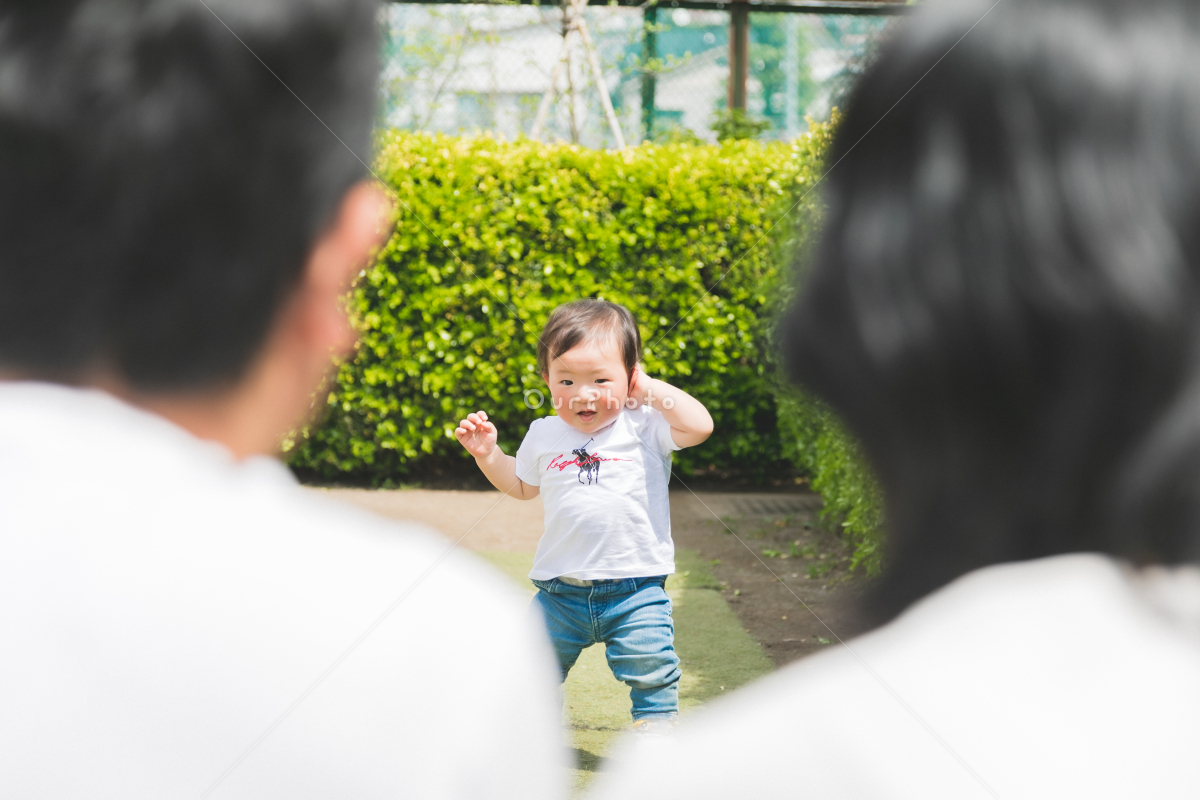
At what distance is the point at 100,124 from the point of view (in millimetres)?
756

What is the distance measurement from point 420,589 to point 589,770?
87.0 inches

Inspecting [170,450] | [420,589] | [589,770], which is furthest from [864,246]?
[589,770]

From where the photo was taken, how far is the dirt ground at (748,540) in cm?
430

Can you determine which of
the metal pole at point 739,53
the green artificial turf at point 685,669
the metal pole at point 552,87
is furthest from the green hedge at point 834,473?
the metal pole at point 739,53

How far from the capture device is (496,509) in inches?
239

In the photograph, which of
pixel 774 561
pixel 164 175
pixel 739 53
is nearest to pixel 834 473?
pixel 774 561

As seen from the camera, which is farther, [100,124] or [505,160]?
[505,160]

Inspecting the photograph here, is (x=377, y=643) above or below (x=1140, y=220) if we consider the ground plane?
below

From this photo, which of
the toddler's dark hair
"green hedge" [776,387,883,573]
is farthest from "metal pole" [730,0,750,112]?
the toddler's dark hair

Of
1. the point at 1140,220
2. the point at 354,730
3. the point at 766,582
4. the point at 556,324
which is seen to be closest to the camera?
the point at 1140,220

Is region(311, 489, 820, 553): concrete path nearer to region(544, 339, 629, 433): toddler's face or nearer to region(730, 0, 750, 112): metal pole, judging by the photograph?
region(544, 339, 629, 433): toddler's face

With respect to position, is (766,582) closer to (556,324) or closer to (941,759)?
(556,324)

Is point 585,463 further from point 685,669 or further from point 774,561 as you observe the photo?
point 774,561

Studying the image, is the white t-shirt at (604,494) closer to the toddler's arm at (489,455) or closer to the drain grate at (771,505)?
the toddler's arm at (489,455)
